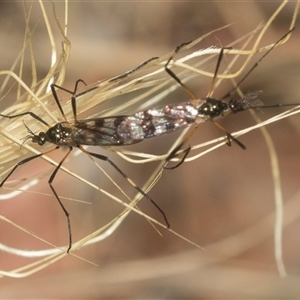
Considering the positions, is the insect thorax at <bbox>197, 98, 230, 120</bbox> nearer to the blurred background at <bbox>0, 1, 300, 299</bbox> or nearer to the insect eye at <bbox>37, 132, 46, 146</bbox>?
the insect eye at <bbox>37, 132, 46, 146</bbox>

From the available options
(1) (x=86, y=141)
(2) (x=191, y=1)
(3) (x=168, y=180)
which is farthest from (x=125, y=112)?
(2) (x=191, y=1)

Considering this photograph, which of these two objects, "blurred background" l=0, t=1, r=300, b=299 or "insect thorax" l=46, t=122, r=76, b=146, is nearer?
"insect thorax" l=46, t=122, r=76, b=146

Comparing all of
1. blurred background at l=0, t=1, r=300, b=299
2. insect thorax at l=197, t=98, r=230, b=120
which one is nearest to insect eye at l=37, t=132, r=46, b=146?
insect thorax at l=197, t=98, r=230, b=120

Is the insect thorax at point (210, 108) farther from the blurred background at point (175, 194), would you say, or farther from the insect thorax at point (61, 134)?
the blurred background at point (175, 194)

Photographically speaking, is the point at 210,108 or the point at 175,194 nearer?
the point at 210,108

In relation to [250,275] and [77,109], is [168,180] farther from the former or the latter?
[77,109]

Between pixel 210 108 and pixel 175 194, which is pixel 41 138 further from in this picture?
pixel 175 194

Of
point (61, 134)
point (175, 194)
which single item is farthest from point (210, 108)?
point (175, 194)

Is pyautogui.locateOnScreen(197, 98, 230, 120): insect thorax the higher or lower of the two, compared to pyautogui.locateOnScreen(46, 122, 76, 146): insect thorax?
higher

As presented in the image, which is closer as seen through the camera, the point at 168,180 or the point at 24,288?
the point at 24,288
